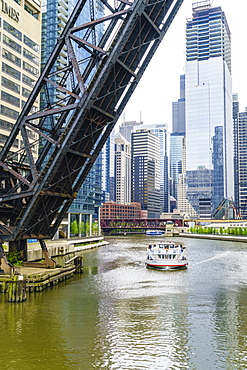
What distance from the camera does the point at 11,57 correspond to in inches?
2440

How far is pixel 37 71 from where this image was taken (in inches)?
2744

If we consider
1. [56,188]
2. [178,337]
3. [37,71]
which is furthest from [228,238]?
[178,337]

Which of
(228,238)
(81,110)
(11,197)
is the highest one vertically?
(81,110)

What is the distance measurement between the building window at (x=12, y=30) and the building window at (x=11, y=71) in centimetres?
514

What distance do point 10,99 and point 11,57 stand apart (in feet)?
20.7

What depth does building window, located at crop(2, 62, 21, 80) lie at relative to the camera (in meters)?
60.2

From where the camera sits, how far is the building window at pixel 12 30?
6011 cm

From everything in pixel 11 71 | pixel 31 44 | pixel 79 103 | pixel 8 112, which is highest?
pixel 31 44

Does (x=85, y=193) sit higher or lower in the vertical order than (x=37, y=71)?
lower

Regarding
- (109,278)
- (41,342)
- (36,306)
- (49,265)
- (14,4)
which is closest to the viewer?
(41,342)

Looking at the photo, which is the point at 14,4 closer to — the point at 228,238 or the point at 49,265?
the point at 49,265

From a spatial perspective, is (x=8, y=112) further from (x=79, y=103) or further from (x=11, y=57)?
(x=79, y=103)

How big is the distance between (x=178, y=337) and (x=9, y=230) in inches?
664

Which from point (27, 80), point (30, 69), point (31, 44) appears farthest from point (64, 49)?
point (27, 80)
